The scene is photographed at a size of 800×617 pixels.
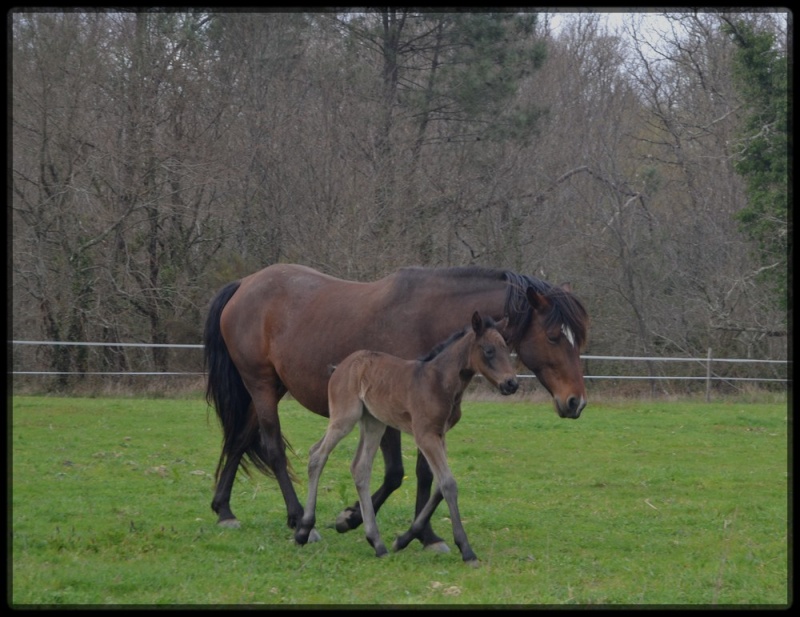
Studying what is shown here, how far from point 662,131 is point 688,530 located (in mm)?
22018

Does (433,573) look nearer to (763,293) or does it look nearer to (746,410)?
(746,410)

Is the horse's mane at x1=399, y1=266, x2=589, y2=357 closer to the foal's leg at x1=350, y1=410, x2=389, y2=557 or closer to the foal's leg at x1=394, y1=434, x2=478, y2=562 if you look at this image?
the foal's leg at x1=394, y1=434, x2=478, y2=562

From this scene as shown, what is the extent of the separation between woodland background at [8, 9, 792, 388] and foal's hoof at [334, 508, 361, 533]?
13.1 meters

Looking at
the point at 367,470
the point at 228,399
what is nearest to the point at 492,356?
the point at 367,470

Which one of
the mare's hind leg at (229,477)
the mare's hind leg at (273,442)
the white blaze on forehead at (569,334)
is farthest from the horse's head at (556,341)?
the mare's hind leg at (229,477)

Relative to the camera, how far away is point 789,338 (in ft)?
Result: 69.1

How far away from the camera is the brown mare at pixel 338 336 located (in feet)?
22.2

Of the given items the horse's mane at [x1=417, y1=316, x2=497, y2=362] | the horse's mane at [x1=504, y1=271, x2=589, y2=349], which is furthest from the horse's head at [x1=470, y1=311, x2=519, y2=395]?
the horse's mane at [x1=504, y1=271, x2=589, y2=349]

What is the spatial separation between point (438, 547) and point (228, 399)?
2.61m

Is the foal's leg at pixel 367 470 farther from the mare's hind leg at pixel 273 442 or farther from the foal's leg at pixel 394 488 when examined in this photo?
the mare's hind leg at pixel 273 442

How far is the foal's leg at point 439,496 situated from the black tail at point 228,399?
1.98 metres

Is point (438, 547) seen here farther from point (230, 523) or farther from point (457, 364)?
point (230, 523)

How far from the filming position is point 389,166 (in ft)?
75.2

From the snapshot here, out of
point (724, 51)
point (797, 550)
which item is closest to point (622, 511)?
point (797, 550)
